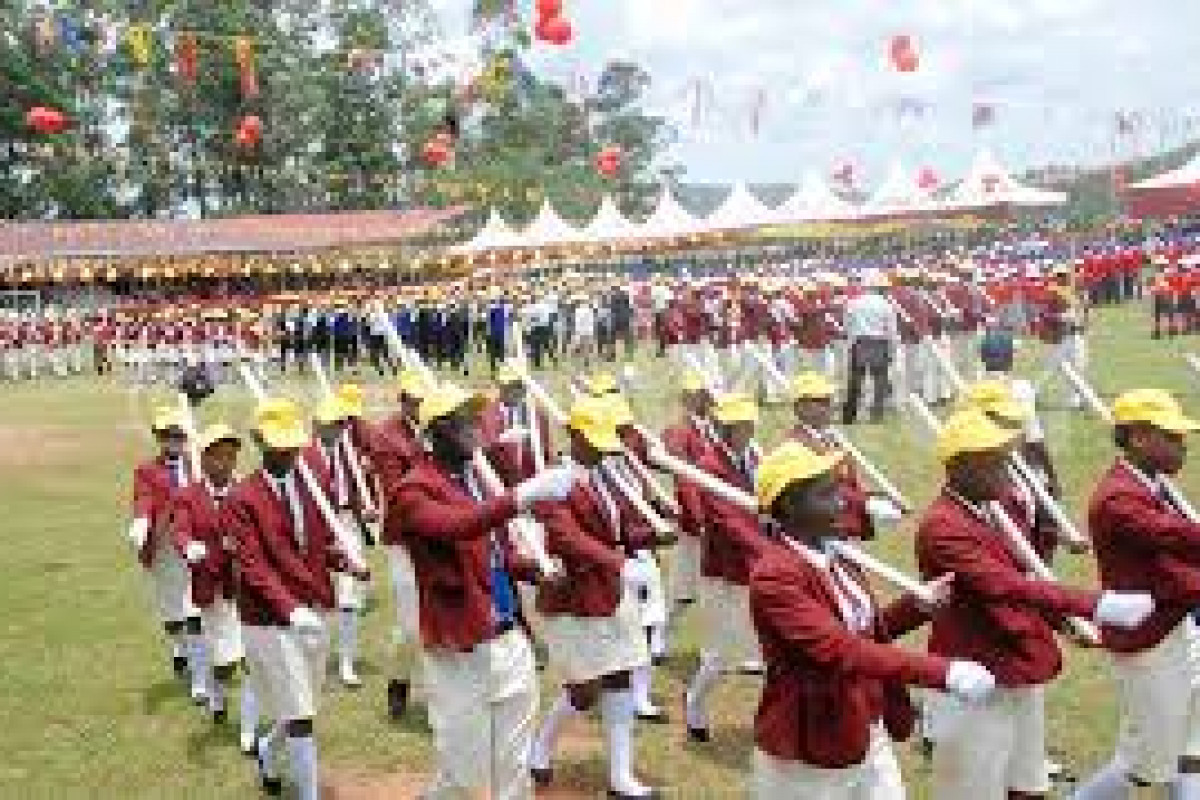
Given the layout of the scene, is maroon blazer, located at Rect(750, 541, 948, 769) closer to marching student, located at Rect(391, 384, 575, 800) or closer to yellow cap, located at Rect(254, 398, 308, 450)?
marching student, located at Rect(391, 384, 575, 800)

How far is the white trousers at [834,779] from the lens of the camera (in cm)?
659

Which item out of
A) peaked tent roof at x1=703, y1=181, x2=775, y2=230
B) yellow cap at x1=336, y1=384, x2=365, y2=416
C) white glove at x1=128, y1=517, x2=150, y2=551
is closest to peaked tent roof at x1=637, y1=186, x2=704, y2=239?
peaked tent roof at x1=703, y1=181, x2=775, y2=230

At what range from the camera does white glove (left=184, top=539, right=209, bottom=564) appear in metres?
11.3

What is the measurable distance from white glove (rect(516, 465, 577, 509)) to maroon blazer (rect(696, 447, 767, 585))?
125 inches

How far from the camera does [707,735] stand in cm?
1112

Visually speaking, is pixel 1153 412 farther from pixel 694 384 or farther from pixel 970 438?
pixel 694 384

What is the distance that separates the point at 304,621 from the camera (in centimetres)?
918

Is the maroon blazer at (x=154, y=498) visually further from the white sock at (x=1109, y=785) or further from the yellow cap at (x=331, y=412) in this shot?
the white sock at (x=1109, y=785)

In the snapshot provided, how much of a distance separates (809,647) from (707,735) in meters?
5.02

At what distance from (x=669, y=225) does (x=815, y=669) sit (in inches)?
2094

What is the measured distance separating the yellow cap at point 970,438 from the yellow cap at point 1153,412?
92 centimetres

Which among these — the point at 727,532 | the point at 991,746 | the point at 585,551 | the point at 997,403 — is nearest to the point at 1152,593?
the point at 991,746

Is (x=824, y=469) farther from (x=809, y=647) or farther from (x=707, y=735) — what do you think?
(x=707, y=735)

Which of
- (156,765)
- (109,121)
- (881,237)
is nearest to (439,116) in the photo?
(109,121)
